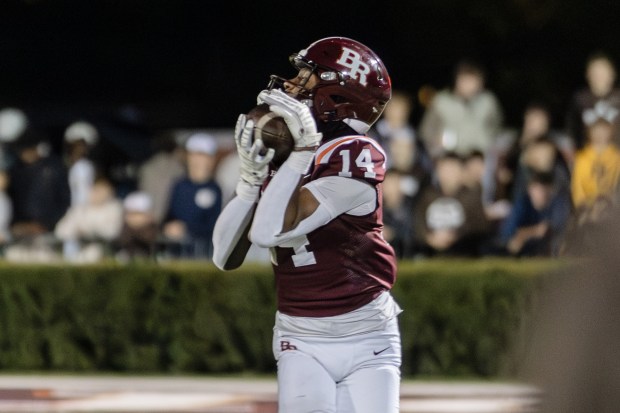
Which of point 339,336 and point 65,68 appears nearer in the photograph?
point 339,336

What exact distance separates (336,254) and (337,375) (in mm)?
420

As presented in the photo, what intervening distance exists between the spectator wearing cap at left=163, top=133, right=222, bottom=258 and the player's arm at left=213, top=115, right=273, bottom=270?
656 cm

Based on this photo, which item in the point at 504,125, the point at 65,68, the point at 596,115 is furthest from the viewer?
the point at 65,68

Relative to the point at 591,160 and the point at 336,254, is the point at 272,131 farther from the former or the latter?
the point at 591,160

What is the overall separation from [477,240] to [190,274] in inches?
101

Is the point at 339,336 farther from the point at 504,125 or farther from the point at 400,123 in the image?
the point at 504,125

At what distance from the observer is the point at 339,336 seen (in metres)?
4.77

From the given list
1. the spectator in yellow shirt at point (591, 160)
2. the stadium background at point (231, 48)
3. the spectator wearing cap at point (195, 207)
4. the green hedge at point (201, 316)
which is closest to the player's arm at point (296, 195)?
the green hedge at point (201, 316)

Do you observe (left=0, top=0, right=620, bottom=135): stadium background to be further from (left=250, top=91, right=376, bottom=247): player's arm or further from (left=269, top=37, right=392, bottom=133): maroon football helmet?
(left=250, top=91, right=376, bottom=247): player's arm

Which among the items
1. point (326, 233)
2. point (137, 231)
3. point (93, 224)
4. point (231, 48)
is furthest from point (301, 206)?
point (231, 48)

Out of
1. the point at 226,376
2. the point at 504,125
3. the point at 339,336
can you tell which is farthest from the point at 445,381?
the point at 339,336

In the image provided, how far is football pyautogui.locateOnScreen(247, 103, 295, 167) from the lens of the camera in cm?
454

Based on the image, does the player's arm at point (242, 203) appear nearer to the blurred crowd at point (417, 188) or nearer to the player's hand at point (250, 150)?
the player's hand at point (250, 150)

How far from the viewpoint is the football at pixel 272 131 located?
4543mm
